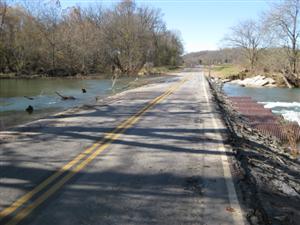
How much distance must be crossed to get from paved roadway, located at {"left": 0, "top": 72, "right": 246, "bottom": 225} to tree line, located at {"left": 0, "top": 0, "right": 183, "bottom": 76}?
201ft

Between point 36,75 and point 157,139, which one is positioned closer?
point 157,139

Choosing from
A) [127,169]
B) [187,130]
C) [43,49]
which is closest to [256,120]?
[187,130]

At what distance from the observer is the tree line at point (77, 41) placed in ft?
241

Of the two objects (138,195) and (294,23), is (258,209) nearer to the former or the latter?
(138,195)

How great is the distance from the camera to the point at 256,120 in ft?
66.9

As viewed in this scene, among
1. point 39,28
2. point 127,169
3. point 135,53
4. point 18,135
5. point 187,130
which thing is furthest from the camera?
point 135,53

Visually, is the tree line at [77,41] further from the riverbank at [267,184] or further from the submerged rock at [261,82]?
the riverbank at [267,184]

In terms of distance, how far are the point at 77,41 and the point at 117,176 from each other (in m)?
73.3

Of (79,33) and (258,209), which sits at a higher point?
(79,33)

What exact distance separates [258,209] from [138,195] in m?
1.80

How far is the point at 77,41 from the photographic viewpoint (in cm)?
7831

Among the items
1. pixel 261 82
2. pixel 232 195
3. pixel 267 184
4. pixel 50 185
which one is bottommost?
pixel 261 82

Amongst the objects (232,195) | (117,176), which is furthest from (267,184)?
(117,176)

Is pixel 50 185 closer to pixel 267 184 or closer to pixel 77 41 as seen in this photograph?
pixel 267 184
